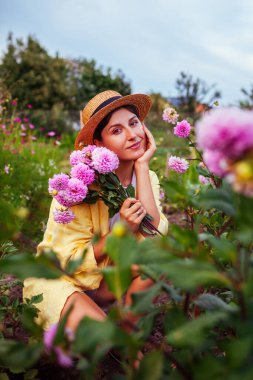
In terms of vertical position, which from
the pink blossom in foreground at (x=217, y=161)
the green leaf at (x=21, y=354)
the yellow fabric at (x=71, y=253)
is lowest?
the yellow fabric at (x=71, y=253)

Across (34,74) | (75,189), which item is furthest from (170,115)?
(34,74)

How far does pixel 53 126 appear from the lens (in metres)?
14.0

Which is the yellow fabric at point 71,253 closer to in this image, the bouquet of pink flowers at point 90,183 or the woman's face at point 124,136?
the bouquet of pink flowers at point 90,183

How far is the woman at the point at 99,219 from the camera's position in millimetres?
1516

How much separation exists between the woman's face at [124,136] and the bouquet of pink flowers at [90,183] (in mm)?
299

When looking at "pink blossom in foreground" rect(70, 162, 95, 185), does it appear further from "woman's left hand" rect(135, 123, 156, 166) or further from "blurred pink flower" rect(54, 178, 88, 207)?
"woman's left hand" rect(135, 123, 156, 166)

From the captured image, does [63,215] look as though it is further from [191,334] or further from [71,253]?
[191,334]

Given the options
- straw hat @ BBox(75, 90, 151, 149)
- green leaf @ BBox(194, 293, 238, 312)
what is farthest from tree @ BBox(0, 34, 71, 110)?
green leaf @ BBox(194, 293, 238, 312)

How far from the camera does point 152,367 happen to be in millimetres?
585

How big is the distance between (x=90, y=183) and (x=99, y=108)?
0.56 metres

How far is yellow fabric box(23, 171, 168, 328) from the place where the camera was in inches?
60.8

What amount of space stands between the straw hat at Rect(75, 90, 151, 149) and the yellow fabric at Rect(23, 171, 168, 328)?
1.06 ft

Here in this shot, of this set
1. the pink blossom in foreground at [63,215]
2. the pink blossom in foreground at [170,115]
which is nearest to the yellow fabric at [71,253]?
the pink blossom in foreground at [63,215]

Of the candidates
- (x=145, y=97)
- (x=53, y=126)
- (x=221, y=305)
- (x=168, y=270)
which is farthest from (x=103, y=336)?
(x=53, y=126)
